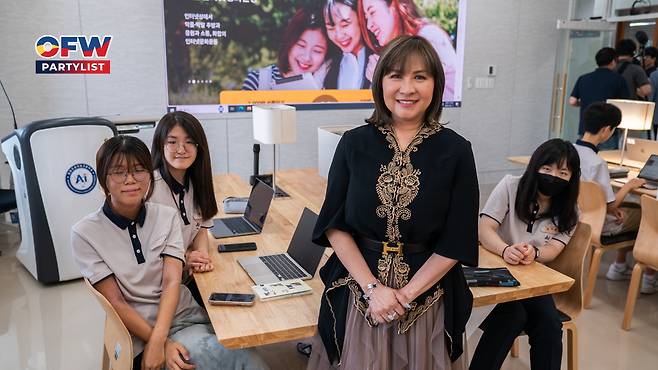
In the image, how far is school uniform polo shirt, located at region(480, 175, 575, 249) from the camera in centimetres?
228

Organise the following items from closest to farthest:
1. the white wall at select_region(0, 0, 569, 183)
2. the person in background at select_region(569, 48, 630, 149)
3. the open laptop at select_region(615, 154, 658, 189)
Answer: the open laptop at select_region(615, 154, 658, 189) → the white wall at select_region(0, 0, 569, 183) → the person in background at select_region(569, 48, 630, 149)

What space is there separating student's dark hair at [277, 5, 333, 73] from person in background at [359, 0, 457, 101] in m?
0.49

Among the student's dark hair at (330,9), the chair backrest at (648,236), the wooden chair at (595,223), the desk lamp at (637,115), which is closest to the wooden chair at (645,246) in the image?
the chair backrest at (648,236)

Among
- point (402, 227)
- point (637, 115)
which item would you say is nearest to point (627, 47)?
point (637, 115)

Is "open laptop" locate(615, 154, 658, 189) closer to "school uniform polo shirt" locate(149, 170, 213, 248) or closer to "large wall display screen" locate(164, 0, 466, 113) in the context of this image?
"large wall display screen" locate(164, 0, 466, 113)

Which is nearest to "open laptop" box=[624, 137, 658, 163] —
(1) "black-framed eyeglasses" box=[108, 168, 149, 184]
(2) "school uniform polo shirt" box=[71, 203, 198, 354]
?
(2) "school uniform polo shirt" box=[71, 203, 198, 354]

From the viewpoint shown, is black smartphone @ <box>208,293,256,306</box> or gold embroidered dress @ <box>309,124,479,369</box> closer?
gold embroidered dress @ <box>309,124,479,369</box>

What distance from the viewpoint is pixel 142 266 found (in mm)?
1809

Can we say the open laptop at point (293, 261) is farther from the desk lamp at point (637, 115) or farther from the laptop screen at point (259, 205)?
the desk lamp at point (637, 115)

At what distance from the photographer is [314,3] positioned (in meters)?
5.27

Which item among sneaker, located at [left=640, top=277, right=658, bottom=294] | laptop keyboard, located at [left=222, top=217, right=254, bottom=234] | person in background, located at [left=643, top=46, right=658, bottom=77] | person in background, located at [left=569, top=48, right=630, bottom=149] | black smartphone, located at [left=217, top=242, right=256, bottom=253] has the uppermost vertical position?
person in background, located at [left=643, top=46, right=658, bottom=77]

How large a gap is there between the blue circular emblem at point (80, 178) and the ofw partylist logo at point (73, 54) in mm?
1529

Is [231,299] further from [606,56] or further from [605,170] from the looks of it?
[606,56]

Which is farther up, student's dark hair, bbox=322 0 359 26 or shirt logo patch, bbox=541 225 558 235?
student's dark hair, bbox=322 0 359 26
